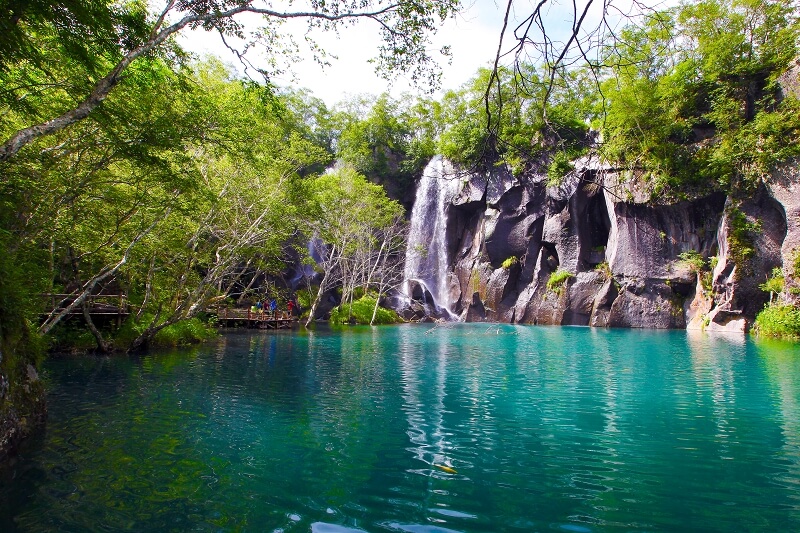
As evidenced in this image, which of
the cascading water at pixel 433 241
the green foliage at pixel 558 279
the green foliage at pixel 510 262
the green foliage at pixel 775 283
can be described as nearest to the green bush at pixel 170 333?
the cascading water at pixel 433 241

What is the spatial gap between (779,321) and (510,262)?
17.6m

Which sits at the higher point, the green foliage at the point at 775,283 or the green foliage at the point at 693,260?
the green foliage at the point at 693,260

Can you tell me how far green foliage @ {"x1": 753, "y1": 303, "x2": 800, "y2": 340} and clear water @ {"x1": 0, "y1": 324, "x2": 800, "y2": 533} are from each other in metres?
13.7

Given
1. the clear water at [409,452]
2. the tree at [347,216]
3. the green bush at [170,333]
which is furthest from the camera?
the tree at [347,216]

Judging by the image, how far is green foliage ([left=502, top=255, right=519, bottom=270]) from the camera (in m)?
37.8

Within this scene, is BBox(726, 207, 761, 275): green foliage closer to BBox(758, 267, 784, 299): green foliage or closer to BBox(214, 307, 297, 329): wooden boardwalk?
BBox(758, 267, 784, 299): green foliage

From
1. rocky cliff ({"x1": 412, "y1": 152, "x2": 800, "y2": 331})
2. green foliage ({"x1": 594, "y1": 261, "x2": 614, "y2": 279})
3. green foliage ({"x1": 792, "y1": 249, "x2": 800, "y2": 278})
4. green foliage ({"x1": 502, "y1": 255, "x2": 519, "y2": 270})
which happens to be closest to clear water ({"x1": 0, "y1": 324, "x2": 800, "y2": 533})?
rocky cliff ({"x1": 412, "y1": 152, "x2": 800, "y2": 331})

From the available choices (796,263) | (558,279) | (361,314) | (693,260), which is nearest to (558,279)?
(558,279)

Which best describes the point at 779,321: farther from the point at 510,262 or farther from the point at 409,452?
the point at 409,452

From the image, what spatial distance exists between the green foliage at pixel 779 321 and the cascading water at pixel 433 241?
21.0 m

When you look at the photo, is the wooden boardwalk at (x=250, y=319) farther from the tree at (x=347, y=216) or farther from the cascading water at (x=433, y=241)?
the cascading water at (x=433, y=241)

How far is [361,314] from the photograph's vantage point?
35750mm

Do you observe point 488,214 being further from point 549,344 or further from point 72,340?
point 72,340

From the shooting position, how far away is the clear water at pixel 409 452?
4.38 metres
